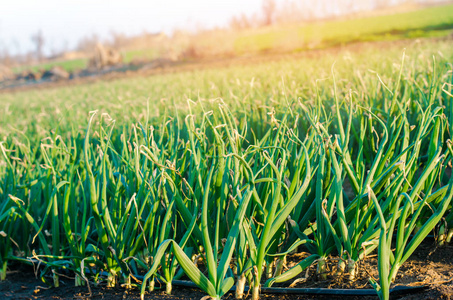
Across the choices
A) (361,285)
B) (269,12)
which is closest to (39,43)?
(269,12)

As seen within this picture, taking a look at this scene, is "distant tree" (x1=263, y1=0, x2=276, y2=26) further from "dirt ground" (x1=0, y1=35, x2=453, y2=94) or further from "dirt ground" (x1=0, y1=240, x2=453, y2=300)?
"dirt ground" (x1=0, y1=240, x2=453, y2=300)

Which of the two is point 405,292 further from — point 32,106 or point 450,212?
point 32,106

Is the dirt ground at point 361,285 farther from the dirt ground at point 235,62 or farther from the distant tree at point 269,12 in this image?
the distant tree at point 269,12

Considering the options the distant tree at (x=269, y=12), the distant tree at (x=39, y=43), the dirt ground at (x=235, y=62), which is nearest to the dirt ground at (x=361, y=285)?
the dirt ground at (x=235, y=62)

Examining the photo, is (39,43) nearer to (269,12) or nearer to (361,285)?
(269,12)

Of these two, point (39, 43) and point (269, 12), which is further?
point (39, 43)

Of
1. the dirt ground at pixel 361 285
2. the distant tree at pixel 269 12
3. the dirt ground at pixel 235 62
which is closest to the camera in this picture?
the dirt ground at pixel 361 285

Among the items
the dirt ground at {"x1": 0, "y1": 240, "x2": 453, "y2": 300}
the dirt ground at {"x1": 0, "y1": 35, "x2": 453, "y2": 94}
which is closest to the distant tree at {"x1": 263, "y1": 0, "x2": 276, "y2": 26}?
the dirt ground at {"x1": 0, "y1": 35, "x2": 453, "y2": 94}

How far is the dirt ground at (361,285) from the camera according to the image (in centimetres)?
97

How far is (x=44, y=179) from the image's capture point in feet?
5.24

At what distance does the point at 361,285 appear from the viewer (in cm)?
102

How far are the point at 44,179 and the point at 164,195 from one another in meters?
0.77

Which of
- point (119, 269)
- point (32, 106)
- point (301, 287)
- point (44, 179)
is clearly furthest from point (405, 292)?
point (32, 106)

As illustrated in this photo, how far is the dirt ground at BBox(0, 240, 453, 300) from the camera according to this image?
38.1 inches
